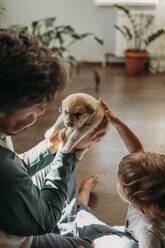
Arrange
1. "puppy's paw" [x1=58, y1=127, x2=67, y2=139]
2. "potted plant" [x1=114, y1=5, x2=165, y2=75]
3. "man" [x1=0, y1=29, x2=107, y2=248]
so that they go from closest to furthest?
"man" [x1=0, y1=29, x2=107, y2=248] < "puppy's paw" [x1=58, y1=127, x2=67, y2=139] < "potted plant" [x1=114, y1=5, x2=165, y2=75]

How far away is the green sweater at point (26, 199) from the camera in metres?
0.75

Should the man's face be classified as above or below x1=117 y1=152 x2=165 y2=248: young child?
above

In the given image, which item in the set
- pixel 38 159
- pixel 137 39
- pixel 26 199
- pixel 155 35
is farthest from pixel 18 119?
pixel 137 39

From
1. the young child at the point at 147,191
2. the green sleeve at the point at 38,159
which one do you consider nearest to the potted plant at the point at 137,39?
the green sleeve at the point at 38,159

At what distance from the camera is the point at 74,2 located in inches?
146

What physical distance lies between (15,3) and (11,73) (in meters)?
3.41

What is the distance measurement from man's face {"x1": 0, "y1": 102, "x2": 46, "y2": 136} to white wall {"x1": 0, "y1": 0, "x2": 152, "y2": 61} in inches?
128

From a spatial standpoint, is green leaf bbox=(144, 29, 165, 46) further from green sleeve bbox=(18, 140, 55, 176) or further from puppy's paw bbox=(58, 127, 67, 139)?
green sleeve bbox=(18, 140, 55, 176)

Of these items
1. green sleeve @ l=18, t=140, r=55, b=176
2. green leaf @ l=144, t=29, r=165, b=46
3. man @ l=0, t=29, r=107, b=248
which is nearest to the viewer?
man @ l=0, t=29, r=107, b=248

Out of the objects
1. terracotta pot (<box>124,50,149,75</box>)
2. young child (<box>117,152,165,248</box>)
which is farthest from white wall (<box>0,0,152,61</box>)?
young child (<box>117,152,165,248</box>)

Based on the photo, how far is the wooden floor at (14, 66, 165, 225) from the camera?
1.73 m

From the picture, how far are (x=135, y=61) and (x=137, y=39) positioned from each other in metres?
0.35

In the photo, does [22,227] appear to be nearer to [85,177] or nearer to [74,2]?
[85,177]

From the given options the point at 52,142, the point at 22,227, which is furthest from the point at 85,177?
the point at 22,227
